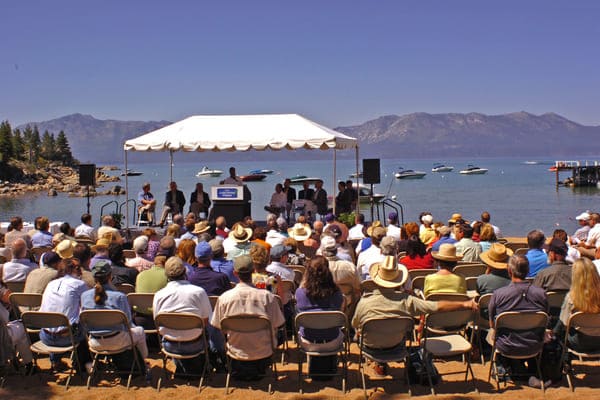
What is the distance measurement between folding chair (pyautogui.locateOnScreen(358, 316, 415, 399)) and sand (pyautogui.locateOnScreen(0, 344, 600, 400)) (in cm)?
19

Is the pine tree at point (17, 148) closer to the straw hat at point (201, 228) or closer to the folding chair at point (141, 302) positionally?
the straw hat at point (201, 228)

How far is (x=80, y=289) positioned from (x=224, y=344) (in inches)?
53.6

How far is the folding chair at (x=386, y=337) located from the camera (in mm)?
4453

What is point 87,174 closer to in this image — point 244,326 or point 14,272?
point 14,272

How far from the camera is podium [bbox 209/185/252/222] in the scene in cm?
1288

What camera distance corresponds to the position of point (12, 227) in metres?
9.12

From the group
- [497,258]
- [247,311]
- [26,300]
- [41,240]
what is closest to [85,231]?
[41,240]

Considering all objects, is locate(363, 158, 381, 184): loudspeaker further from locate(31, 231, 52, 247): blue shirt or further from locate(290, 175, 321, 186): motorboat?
locate(31, 231, 52, 247): blue shirt

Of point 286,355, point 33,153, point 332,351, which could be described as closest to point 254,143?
point 286,355

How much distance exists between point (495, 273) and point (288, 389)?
2.23m

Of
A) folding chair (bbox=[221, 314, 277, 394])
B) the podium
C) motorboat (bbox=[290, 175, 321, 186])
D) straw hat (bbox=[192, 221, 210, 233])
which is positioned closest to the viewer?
folding chair (bbox=[221, 314, 277, 394])

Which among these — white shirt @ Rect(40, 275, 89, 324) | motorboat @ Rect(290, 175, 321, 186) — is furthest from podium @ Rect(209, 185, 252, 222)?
white shirt @ Rect(40, 275, 89, 324)

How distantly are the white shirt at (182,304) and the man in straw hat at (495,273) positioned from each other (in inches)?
101

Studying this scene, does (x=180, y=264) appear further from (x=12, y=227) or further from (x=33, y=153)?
(x=33, y=153)
